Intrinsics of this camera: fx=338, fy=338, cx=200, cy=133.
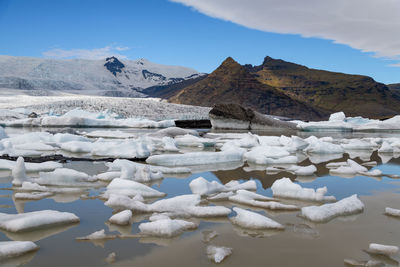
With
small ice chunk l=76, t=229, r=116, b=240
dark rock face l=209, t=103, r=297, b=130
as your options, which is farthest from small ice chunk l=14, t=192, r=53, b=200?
dark rock face l=209, t=103, r=297, b=130

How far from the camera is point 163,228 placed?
1901 millimetres

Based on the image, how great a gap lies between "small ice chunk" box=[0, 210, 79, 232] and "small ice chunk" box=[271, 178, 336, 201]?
1.65 metres

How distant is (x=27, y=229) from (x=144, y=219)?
0.68m

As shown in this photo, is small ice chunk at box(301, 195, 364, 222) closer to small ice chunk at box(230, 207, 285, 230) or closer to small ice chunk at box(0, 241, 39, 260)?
small ice chunk at box(230, 207, 285, 230)

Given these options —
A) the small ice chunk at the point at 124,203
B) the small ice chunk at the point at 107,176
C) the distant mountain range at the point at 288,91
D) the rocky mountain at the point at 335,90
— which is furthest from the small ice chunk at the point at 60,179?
the rocky mountain at the point at 335,90

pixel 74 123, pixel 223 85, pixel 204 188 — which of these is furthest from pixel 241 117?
pixel 223 85

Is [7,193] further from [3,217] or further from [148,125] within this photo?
[148,125]

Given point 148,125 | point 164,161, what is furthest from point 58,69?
point 164,161

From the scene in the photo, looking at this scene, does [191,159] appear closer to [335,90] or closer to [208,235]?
[208,235]

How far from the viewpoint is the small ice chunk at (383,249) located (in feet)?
5.54

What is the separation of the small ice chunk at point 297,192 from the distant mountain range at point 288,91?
55.2 metres

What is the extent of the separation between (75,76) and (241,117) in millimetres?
66151

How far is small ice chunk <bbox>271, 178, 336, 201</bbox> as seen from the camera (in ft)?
8.96

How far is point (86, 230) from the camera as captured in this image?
6.50 ft
